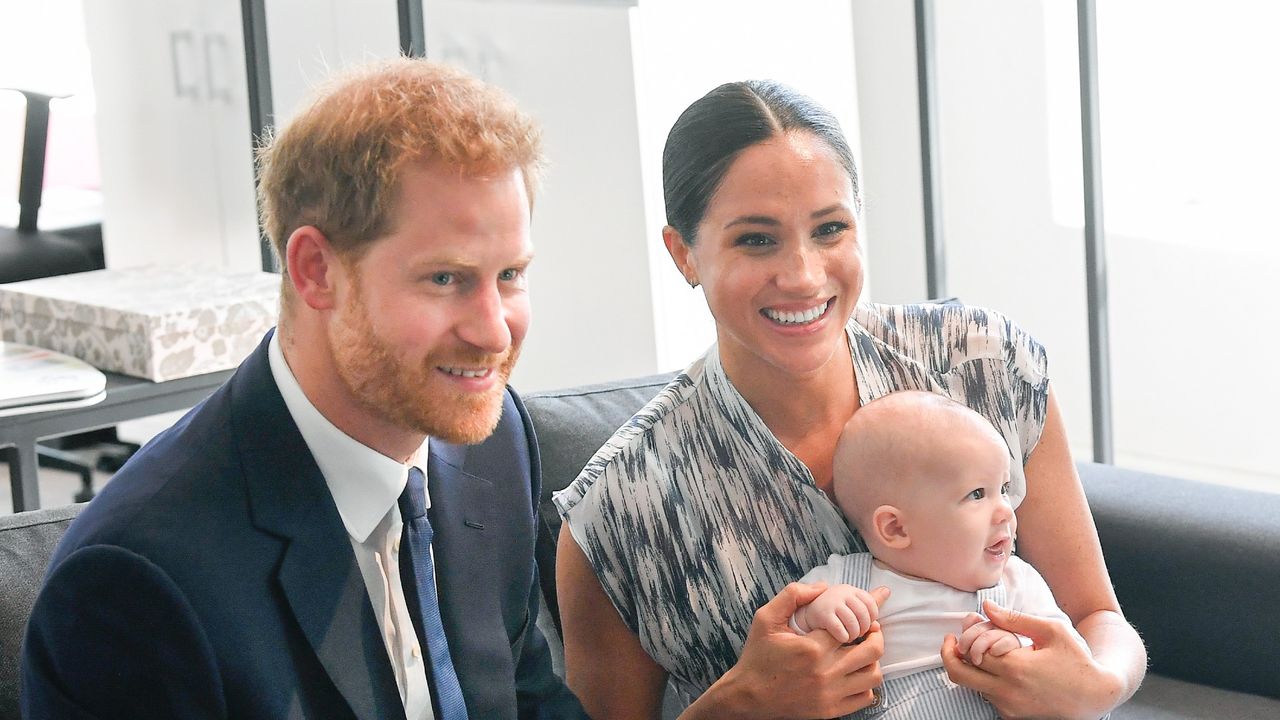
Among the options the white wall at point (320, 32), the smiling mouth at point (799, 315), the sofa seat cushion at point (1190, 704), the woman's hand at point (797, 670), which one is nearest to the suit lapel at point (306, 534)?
the woman's hand at point (797, 670)

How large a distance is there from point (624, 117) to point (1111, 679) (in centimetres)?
219

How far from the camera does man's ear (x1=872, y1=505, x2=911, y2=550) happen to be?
1.63 m

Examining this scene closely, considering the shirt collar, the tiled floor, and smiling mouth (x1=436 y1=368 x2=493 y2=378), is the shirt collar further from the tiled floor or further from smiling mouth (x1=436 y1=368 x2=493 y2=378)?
the tiled floor

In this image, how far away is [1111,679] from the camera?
1569 millimetres

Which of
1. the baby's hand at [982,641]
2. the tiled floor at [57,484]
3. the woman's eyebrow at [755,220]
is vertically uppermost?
the woman's eyebrow at [755,220]

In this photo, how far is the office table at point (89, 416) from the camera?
8.05 feet

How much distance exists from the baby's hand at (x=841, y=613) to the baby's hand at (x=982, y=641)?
10 cm

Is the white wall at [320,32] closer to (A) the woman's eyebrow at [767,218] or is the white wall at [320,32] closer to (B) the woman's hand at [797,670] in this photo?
(A) the woman's eyebrow at [767,218]

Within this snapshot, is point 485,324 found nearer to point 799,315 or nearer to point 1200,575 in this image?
point 799,315

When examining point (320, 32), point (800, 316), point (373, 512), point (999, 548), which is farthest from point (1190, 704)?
point (320, 32)

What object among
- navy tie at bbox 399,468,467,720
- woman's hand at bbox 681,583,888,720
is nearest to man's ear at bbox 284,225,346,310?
navy tie at bbox 399,468,467,720

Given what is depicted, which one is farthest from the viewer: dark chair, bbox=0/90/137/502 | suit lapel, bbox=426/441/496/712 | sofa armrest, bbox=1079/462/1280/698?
dark chair, bbox=0/90/137/502

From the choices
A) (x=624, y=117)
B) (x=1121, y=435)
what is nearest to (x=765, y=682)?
(x=624, y=117)

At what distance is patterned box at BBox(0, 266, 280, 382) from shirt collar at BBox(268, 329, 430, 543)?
1.43 metres
